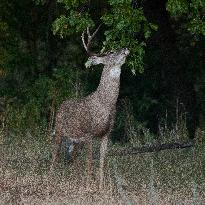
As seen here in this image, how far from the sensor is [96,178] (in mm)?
8789

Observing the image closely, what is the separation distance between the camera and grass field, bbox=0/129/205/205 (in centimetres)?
780

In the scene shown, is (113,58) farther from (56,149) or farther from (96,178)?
(56,149)

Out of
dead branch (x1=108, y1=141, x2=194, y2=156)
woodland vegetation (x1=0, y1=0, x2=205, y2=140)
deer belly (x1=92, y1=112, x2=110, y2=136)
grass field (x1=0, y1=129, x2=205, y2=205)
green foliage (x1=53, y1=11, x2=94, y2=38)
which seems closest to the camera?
grass field (x1=0, y1=129, x2=205, y2=205)

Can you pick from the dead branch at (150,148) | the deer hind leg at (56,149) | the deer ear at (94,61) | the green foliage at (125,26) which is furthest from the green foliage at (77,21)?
the dead branch at (150,148)

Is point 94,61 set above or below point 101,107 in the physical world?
above

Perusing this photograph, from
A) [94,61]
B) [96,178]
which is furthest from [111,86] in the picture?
[96,178]

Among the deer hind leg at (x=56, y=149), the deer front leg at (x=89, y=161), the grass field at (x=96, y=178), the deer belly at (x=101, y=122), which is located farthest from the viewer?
the deer hind leg at (x=56, y=149)

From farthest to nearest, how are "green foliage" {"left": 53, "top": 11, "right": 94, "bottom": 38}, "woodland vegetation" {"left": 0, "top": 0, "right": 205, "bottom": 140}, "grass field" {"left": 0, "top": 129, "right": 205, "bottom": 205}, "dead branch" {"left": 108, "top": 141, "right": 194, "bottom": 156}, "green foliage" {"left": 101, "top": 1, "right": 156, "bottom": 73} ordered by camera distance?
"woodland vegetation" {"left": 0, "top": 0, "right": 205, "bottom": 140}
"dead branch" {"left": 108, "top": 141, "right": 194, "bottom": 156}
"green foliage" {"left": 53, "top": 11, "right": 94, "bottom": 38}
"green foliage" {"left": 101, "top": 1, "right": 156, "bottom": 73}
"grass field" {"left": 0, "top": 129, "right": 205, "bottom": 205}

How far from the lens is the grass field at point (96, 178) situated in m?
7.80

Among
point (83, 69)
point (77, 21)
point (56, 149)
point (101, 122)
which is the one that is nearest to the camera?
point (101, 122)

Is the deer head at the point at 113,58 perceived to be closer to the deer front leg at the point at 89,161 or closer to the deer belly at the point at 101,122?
the deer belly at the point at 101,122

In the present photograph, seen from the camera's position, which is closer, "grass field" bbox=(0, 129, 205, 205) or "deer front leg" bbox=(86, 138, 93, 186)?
"grass field" bbox=(0, 129, 205, 205)

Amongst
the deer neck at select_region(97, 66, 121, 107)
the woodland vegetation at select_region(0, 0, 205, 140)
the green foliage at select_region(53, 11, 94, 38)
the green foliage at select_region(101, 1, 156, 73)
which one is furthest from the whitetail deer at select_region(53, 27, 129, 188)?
the woodland vegetation at select_region(0, 0, 205, 140)

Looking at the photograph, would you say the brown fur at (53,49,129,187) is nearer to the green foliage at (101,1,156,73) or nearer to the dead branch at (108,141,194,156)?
the green foliage at (101,1,156,73)
